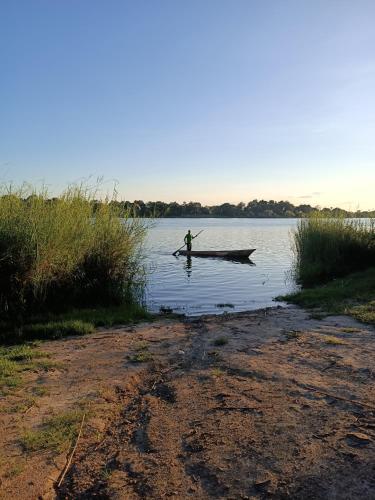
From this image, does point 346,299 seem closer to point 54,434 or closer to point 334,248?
point 334,248

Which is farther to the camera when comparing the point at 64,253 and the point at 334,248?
the point at 334,248

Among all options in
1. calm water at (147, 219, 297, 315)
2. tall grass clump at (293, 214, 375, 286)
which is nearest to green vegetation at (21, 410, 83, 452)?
calm water at (147, 219, 297, 315)

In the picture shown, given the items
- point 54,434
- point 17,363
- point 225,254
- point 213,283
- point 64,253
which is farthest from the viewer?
point 225,254

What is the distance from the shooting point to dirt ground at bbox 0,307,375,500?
3738mm

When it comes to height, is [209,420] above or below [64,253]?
below

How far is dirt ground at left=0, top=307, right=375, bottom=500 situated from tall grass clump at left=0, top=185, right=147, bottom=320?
2533 millimetres

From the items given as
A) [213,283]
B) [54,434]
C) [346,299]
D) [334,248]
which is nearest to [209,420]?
[54,434]

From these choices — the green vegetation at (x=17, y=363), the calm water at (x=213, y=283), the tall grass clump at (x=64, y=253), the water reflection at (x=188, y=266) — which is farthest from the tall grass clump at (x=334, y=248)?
the green vegetation at (x=17, y=363)

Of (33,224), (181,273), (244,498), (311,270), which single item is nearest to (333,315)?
(33,224)

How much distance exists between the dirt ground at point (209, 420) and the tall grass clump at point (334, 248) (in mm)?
12287

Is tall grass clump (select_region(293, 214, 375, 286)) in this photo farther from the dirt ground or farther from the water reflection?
the dirt ground

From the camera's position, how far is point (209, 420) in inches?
194

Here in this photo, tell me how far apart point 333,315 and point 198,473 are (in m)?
7.73

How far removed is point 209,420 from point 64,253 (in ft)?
23.4
